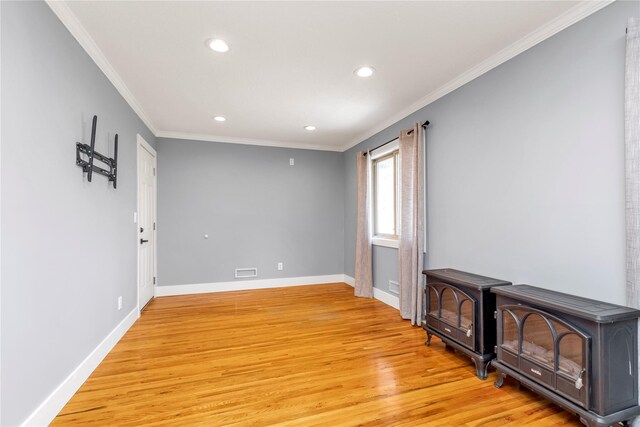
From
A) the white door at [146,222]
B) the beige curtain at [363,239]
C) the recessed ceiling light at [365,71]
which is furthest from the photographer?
the beige curtain at [363,239]

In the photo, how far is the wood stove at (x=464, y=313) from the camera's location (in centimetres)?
229

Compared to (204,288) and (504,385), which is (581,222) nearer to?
(504,385)

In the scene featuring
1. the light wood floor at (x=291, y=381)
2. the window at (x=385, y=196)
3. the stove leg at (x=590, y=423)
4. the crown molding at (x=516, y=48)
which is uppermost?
the crown molding at (x=516, y=48)

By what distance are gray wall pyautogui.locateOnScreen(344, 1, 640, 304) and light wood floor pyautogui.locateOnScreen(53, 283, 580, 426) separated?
0.90 metres

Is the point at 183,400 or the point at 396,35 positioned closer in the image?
the point at 183,400

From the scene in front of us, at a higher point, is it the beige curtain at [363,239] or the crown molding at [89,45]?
the crown molding at [89,45]

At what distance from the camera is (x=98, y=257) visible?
2494 mm

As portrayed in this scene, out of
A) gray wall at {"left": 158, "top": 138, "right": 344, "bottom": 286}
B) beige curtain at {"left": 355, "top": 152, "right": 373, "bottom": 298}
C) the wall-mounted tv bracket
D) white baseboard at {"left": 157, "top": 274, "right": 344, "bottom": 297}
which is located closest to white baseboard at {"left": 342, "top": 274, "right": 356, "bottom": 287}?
white baseboard at {"left": 157, "top": 274, "right": 344, "bottom": 297}

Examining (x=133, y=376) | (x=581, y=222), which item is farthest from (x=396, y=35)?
(x=133, y=376)

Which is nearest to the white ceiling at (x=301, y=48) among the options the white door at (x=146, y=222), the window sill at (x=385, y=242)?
the white door at (x=146, y=222)

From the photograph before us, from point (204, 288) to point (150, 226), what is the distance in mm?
1272

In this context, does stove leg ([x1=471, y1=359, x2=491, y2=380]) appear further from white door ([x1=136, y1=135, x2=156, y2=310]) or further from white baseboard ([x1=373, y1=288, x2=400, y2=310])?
white door ([x1=136, y1=135, x2=156, y2=310])

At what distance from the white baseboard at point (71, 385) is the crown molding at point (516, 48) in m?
3.86

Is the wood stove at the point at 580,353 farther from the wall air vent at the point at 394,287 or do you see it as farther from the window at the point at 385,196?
the window at the point at 385,196
